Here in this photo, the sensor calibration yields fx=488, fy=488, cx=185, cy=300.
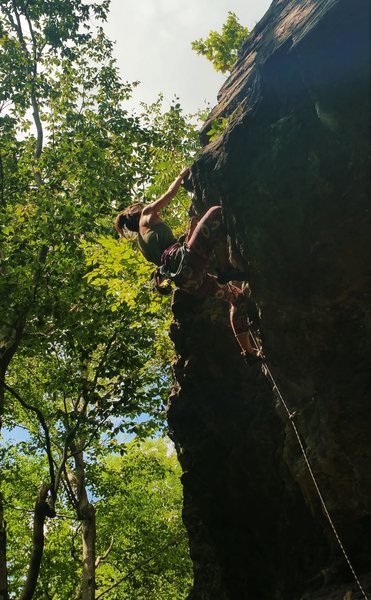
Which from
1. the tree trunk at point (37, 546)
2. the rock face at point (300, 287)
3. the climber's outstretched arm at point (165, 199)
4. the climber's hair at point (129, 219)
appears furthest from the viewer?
the climber's hair at point (129, 219)

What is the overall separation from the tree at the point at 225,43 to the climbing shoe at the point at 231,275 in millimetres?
8225

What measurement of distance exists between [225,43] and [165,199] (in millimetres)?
7462

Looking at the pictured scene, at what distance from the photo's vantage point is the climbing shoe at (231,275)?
18.9 ft

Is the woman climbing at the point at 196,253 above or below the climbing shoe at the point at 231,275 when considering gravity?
above

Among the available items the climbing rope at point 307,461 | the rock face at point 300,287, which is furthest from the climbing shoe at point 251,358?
the rock face at point 300,287

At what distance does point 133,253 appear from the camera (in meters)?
Answer: 8.96

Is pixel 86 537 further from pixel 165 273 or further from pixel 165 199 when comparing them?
pixel 165 199

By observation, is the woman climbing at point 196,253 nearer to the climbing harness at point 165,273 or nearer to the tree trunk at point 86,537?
the climbing harness at point 165,273

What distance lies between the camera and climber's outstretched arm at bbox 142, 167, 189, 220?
6.70 metres

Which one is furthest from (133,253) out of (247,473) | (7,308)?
(247,473)

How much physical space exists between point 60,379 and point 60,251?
2751mm

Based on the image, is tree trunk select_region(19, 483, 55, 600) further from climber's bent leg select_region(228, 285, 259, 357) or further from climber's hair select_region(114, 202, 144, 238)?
climber's hair select_region(114, 202, 144, 238)

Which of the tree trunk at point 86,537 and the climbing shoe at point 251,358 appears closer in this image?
the climbing shoe at point 251,358

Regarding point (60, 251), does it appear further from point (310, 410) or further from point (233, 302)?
point (310, 410)
